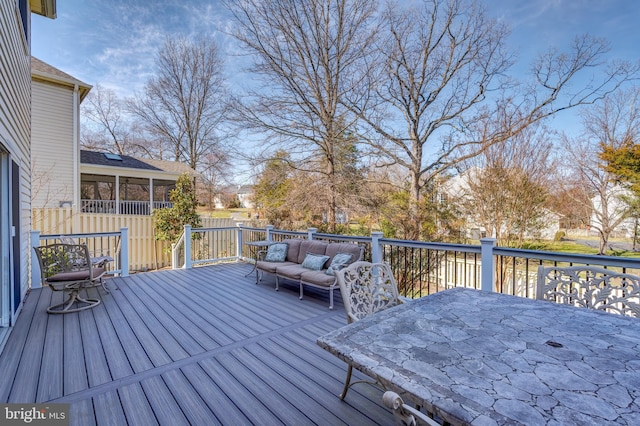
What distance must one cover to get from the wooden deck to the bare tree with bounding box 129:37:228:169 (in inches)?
491

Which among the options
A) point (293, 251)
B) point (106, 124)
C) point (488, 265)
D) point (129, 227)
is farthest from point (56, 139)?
point (488, 265)

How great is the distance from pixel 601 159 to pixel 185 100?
16885mm

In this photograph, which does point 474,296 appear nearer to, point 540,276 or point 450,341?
point 540,276

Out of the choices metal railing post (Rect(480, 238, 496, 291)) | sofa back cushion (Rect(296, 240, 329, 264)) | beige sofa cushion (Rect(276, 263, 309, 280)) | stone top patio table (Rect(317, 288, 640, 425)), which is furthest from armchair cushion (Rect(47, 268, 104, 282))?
metal railing post (Rect(480, 238, 496, 291))

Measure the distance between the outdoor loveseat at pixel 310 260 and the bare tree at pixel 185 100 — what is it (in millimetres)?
11148

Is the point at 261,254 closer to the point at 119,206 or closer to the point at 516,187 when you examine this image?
the point at 516,187

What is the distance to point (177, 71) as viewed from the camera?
48.5 ft

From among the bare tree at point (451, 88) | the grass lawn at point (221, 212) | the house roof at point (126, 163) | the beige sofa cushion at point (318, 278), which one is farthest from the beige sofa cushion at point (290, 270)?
the grass lawn at point (221, 212)

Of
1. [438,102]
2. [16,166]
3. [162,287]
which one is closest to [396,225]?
[438,102]

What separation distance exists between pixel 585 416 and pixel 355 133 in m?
8.42

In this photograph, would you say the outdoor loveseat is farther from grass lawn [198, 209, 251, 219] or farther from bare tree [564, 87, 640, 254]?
grass lawn [198, 209, 251, 219]

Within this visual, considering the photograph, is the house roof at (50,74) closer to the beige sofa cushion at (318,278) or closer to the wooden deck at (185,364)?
the wooden deck at (185,364)

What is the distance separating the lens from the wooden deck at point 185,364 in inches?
77.4

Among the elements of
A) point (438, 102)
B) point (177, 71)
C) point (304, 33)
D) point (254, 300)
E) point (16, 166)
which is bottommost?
point (254, 300)
